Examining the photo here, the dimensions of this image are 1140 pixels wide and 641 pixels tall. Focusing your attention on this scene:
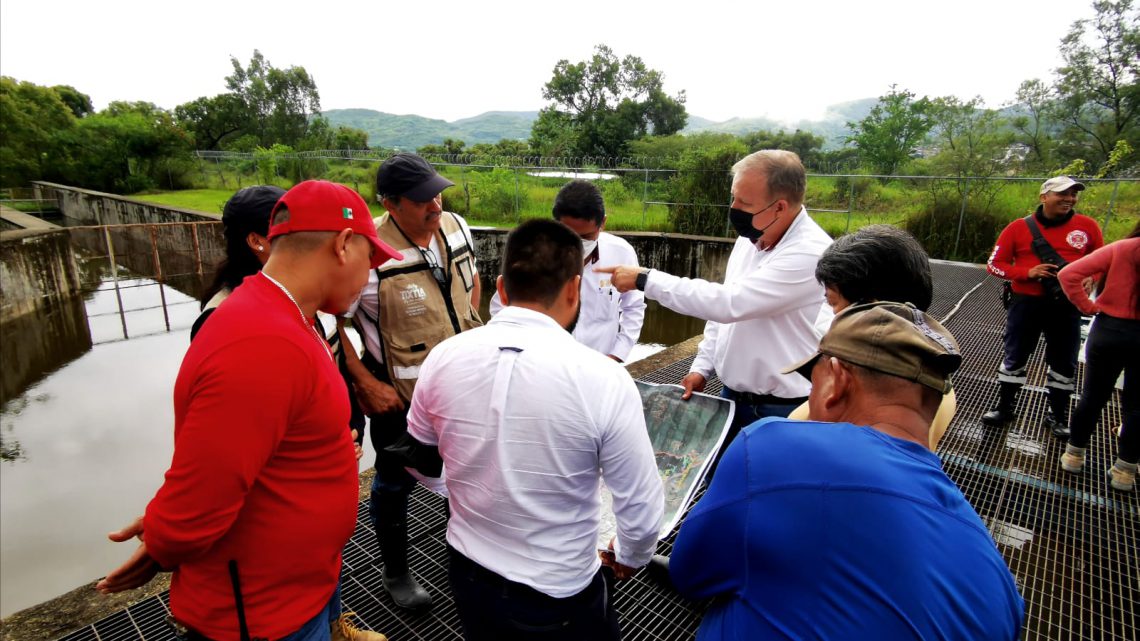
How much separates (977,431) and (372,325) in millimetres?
4376

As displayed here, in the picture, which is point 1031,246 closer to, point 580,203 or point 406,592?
point 580,203

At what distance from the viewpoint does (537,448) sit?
1.28 meters

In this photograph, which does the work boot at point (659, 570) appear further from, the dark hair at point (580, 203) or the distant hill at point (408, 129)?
the distant hill at point (408, 129)

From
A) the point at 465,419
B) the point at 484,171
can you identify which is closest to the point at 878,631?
the point at 465,419

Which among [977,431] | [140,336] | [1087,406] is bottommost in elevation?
[140,336]

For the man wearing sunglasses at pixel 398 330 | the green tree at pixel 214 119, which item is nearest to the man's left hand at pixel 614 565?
the man wearing sunglasses at pixel 398 330

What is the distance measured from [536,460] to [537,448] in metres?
0.03

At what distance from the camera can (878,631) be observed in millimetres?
823

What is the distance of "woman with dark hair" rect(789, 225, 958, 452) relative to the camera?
59.0 inches

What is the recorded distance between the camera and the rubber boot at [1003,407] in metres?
4.09

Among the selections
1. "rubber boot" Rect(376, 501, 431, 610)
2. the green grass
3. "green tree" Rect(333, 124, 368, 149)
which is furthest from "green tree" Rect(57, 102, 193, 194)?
"rubber boot" Rect(376, 501, 431, 610)

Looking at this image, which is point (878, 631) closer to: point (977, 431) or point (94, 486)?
point (977, 431)

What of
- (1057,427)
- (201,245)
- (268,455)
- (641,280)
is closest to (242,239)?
(268,455)

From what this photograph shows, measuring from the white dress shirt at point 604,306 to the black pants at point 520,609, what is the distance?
5.86 feet
